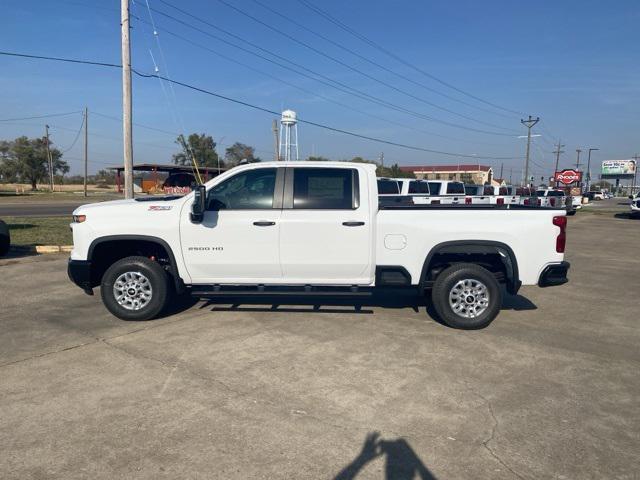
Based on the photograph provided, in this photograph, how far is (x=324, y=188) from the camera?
18.6ft

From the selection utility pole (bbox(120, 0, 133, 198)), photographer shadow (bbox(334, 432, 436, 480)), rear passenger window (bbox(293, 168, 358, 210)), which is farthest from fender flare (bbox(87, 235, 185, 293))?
utility pole (bbox(120, 0, 133, 198))

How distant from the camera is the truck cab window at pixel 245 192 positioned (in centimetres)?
560

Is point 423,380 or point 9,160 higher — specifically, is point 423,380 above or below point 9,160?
below

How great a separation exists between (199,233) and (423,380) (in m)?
3.05

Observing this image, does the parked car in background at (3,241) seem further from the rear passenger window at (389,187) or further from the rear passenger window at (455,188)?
the rear passenger window at (455,188)

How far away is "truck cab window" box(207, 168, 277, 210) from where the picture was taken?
5.60m

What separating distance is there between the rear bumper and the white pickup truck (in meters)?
0.01

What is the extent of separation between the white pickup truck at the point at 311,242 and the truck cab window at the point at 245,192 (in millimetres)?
12

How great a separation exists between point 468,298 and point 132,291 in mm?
4127

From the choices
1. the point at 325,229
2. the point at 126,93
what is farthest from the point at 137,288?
the point at 126,93

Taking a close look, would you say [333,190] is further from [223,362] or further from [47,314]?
[47,314]

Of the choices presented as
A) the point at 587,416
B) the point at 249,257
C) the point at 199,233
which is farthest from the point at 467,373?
the point at 199,233

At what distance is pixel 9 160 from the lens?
7750 centimetres

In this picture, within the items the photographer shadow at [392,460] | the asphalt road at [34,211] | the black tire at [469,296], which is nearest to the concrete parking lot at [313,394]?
the photographer shadow at [392,460]
